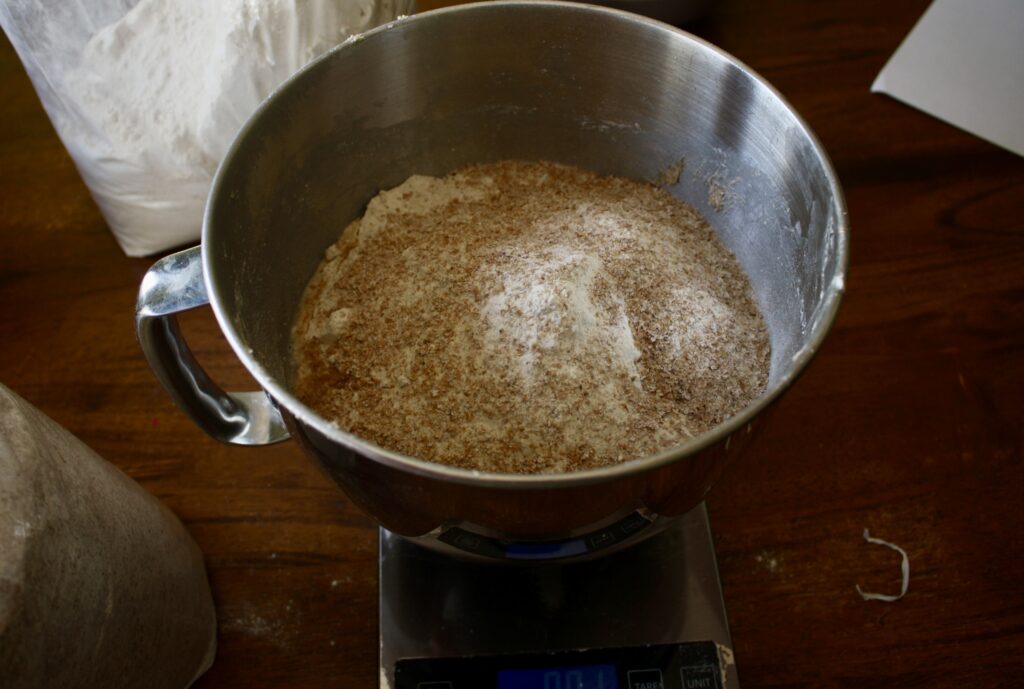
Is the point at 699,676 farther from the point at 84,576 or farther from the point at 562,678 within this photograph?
the point at 84,576

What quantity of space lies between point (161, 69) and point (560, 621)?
0.60m

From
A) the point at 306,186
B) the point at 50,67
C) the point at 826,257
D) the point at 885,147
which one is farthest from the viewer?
the point at 885,147

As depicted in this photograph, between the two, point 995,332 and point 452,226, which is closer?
point 452,226

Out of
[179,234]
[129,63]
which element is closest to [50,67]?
[129,63]

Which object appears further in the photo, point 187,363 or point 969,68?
point 969,68

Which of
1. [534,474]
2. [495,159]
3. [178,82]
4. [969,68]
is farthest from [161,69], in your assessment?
[969,68]

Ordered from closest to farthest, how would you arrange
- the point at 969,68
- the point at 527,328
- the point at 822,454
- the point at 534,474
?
the point at 534,474
the point at 527,328
the point at 822,454
the point at 969,68

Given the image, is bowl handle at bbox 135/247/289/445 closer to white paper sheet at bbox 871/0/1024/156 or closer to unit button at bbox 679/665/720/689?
unit button at bbox 679/665/720/689

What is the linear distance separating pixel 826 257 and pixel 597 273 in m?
0.16

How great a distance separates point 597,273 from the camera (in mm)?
597

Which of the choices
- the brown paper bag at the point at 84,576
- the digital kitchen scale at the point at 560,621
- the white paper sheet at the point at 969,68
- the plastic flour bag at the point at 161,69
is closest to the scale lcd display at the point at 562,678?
the digital kitchen scale at the point at 560,621

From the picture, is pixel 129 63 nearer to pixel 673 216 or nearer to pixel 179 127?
pixel 179 127

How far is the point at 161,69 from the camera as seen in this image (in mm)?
756

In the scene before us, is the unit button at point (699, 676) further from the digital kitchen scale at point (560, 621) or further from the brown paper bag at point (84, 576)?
the brown paper bag at point (84, 576)
